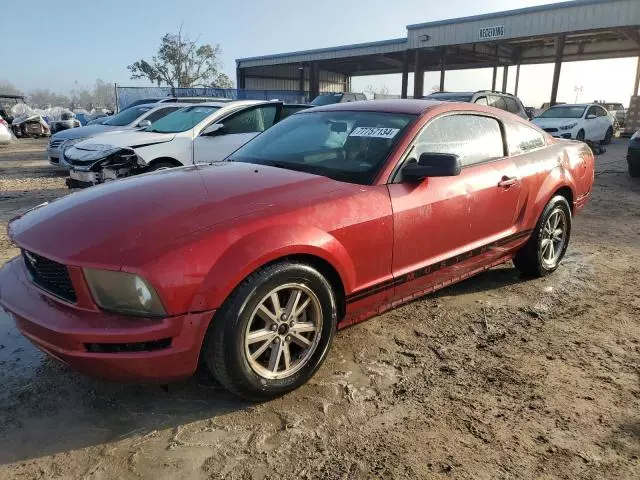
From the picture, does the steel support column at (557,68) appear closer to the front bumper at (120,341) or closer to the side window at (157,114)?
the side window at (157,114)

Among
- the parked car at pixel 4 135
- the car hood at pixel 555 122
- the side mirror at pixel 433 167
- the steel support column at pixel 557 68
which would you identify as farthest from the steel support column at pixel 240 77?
the side mirror at pixel 433 167

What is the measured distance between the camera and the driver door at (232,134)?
7770 millimetres

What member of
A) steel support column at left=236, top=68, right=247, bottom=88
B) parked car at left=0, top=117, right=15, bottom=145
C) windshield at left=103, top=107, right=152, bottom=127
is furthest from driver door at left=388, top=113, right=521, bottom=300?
steel support column at left=236, top=68, right=247, bottom=88

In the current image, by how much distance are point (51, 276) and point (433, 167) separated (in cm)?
217

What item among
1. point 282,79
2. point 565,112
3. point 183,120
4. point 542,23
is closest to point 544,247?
point 183,120

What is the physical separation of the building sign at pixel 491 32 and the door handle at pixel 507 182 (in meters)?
23.2

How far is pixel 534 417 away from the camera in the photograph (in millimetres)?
2523

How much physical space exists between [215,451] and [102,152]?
6.10 metres

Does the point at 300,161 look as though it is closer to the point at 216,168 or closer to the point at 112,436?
the point at 216,168

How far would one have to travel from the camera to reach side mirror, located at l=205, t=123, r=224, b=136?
25.5 ft

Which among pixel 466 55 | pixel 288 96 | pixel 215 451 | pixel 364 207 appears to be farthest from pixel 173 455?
pixel 466 55

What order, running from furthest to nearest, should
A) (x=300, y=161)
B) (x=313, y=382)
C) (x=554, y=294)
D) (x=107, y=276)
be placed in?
(x=554, y=294)
(x=300, y=161)
(x=313, y=382)
(x=107, y=276)

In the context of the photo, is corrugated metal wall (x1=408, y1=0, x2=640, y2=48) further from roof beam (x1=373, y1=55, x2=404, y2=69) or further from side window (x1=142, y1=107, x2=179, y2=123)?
side window (x1=142, y1=107, x2=179, y2=123)

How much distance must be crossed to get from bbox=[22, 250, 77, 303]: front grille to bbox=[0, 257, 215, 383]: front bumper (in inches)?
2.5
